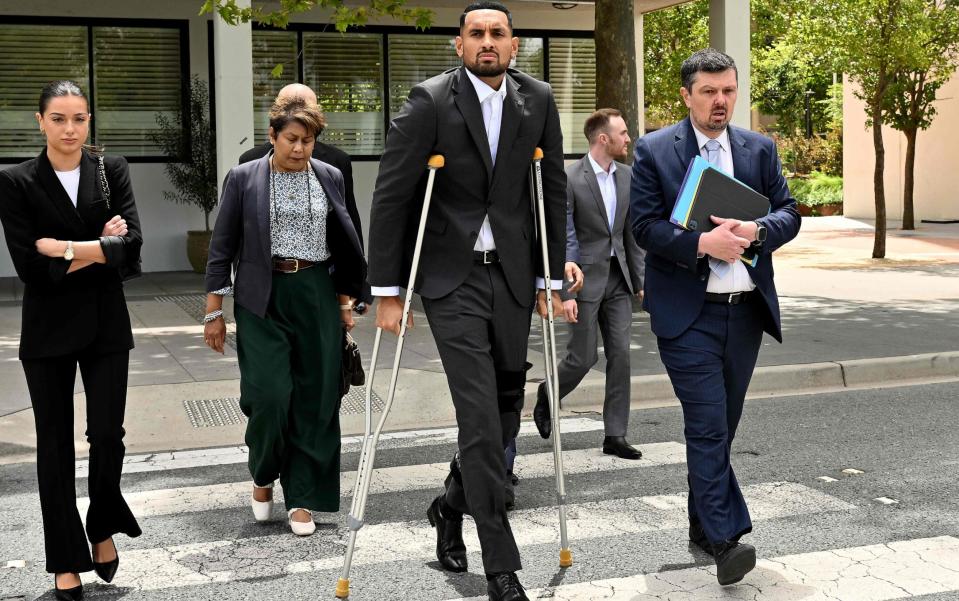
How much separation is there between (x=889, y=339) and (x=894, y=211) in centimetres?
2157

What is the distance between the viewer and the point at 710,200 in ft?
16.4

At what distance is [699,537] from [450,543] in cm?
110

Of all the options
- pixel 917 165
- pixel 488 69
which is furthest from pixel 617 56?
pixel 917 165

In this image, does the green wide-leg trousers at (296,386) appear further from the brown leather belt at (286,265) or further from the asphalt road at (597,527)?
the asphalt road at (597,527)

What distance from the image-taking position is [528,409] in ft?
29.8

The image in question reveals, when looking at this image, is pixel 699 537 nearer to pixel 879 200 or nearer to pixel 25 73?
pixel 25 73

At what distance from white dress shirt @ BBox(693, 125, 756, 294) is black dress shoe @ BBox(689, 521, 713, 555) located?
1.10 metres

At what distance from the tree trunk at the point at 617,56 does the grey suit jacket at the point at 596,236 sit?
5738 mm

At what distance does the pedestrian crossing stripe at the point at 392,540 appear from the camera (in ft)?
17.7

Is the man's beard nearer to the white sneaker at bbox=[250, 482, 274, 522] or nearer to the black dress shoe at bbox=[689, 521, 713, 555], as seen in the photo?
the black dress shoe at bbox=[689, 521, 713, 555]

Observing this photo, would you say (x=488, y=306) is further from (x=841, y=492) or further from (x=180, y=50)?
(x=180, y=50)

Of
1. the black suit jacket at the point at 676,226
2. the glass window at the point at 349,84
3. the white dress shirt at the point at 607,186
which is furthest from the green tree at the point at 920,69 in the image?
the black suit jacket at the point at 676,226

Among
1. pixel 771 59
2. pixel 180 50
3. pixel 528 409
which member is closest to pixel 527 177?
pixel 528 409

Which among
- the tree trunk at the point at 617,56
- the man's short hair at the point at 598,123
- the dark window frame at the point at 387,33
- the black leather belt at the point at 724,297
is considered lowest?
the black leather belt at the point at 724,297
